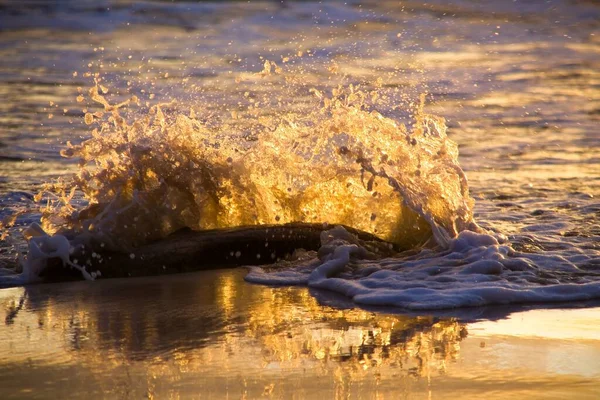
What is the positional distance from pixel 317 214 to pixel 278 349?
2969 millimetres

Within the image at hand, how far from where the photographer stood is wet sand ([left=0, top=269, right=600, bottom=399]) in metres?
3.22

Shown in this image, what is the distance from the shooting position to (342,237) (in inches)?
232

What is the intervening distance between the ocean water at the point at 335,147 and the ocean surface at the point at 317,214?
19 mm

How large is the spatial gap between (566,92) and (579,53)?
12.4 ft

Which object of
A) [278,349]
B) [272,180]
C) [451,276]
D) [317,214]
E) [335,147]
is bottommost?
[278,349]

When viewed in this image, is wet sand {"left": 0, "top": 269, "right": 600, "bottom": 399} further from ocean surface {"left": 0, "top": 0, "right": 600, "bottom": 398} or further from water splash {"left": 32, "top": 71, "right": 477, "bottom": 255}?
water splash {"left": 32, "top": 71, "right": 477, "bottom": 255}

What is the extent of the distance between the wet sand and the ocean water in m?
0.40

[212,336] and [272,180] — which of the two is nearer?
[212,336]

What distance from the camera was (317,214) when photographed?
21.8 ft

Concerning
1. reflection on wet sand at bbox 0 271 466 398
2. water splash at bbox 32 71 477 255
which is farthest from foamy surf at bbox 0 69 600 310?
reflection on wet sand at bbox 0 271 466 398

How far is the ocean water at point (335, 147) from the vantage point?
5.54m

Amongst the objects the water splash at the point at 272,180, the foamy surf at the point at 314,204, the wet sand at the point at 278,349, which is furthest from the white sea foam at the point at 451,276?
the water splash at the point at 272,180

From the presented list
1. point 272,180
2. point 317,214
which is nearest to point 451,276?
point 317,214

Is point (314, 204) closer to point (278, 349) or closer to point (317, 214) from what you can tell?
point (317, 214)
